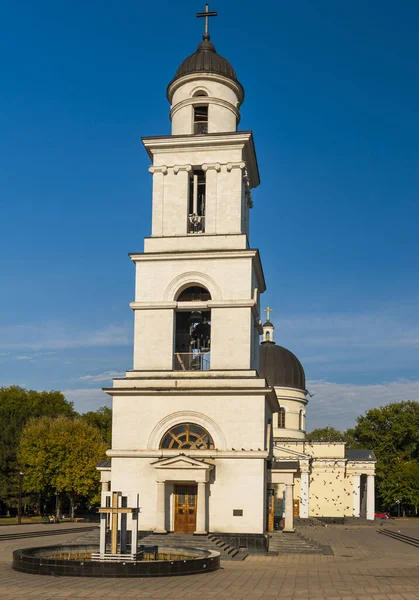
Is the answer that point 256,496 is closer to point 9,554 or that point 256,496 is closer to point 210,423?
point 210,423

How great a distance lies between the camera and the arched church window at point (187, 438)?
30047 millimetres

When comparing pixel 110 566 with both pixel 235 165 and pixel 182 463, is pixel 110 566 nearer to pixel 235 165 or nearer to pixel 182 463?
pixel 182 463

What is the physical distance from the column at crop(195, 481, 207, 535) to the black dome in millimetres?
35418

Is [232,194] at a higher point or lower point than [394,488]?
higher

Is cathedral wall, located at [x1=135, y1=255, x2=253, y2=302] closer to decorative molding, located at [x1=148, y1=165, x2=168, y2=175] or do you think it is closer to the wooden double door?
decorative molding, located at [x1=148, y1=165, x2=168, y2=175]

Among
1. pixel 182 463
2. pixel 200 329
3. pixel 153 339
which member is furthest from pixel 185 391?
pixel 200 329

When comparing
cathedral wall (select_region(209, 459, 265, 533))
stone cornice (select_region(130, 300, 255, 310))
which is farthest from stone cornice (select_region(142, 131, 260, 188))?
cathedral wall (select_region(209, 459, 265, 533))

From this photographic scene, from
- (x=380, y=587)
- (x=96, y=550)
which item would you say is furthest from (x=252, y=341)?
(x=380, y=587)

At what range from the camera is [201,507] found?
28594mm

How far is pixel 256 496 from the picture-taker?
2903cm

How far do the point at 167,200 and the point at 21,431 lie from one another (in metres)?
36.1

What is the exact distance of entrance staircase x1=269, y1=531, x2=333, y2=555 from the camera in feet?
99.0

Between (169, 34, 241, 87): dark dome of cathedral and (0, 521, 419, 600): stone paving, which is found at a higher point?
(169, 34, 241, 87): dark dome of cathedral

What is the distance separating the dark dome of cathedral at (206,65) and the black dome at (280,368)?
33.9m
